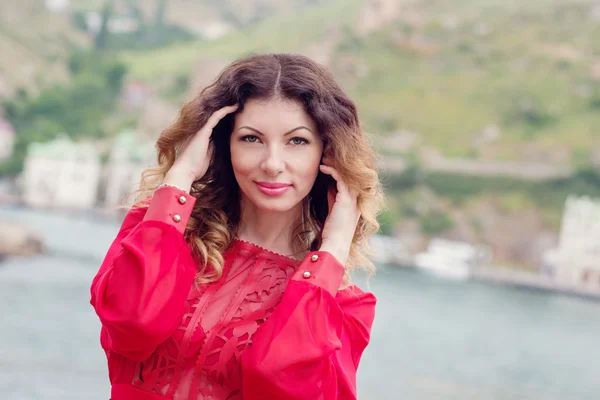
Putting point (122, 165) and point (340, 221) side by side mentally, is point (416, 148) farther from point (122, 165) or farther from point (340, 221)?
point (340, 221)

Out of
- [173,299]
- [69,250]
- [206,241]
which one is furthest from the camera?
[69,250]

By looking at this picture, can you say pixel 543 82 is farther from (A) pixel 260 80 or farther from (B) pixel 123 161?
(A) pixel 260 80

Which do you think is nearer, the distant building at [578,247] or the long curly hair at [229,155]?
the long curly hair at [229,155]

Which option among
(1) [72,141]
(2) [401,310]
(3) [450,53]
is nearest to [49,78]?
(1) [72,141]

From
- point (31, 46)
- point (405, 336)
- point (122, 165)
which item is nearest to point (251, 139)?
point (405, 336)

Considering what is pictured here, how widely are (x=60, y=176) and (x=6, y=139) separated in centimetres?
242

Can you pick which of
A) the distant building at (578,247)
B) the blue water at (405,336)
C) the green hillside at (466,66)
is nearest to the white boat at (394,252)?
the blue water at (405,336)

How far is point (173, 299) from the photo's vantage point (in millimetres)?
887

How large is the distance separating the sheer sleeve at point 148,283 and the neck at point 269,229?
0.39 ft

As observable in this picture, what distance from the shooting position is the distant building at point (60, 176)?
27.5 meters

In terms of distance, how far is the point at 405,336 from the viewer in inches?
696

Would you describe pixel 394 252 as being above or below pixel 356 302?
above

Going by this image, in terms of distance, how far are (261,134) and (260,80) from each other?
0.22 ft

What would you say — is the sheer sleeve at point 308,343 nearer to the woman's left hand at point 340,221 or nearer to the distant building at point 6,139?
the woman's left hand at point 340,221
